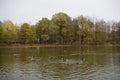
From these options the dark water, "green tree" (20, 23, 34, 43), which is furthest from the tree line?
the dark water

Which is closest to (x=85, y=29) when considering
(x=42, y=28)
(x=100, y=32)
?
(x=100, y=32)

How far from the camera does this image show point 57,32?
94938 mm

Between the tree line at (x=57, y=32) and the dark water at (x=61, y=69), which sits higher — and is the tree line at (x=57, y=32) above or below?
above

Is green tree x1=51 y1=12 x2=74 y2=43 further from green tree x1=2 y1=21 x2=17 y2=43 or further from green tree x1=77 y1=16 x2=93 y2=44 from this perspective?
green tree x1=2 y1=21 x2=17 y2=43

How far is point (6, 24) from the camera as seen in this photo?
3728 inches

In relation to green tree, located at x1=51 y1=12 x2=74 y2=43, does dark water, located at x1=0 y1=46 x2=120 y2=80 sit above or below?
below

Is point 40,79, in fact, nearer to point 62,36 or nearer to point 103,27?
point 62,36

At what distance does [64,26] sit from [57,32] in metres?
4.41

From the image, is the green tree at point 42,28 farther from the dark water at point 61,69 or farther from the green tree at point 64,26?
the dark water at point 61,69

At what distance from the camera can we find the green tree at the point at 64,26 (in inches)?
3703

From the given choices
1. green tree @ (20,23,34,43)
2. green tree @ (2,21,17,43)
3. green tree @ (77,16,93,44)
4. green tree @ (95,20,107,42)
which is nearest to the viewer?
green tree @ (2,21,17,43)

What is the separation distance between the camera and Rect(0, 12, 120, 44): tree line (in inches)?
3649

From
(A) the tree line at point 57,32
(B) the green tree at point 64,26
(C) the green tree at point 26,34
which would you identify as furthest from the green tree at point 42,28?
(C) the green tree at point 26,34

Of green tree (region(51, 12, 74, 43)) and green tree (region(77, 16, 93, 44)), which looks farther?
green tree (region(77, 16, 93, 44))
